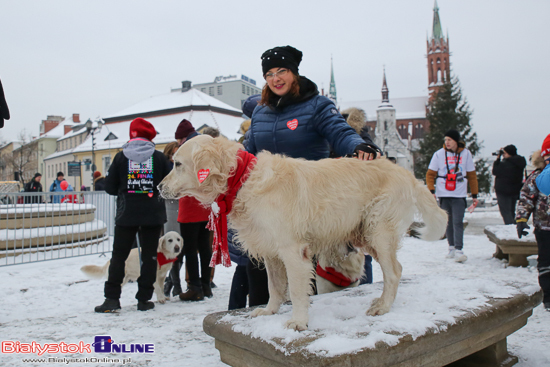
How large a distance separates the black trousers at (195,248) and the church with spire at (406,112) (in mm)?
73860

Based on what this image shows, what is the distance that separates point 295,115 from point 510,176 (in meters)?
7.66

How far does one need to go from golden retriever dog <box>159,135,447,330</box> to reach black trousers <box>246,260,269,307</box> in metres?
0.57

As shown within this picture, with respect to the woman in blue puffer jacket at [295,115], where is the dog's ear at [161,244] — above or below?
below

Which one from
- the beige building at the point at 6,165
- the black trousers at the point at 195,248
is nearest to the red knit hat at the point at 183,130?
the black trousers at the point at 195,248

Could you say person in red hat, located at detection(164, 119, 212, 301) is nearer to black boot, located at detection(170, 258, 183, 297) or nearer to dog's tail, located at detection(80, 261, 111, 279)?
black boot, located at detection(170, 258, 183, 297)

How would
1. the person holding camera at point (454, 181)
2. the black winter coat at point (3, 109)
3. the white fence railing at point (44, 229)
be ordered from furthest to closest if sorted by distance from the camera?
the white fence railing at point (44, 229) < the person holding camera at point (454, 181) < the black winter coat at point (3, 109)

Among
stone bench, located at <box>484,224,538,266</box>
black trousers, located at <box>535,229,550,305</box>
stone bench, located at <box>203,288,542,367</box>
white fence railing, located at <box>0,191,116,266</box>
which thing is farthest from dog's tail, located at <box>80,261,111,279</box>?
stone bench, located at <box>484,224,538,266</box>

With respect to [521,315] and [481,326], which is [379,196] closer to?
[481,326]

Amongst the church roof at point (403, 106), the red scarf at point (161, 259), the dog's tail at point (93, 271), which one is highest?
the church roof at point (403, 106)

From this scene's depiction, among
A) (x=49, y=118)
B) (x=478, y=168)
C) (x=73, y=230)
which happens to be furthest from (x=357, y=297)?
(x=49, y=118)

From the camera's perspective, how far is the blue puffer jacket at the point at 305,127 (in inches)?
112

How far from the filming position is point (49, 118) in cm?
7775

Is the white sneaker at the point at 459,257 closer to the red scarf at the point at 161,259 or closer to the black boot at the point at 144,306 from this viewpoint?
the red scarf at the point at 161,259

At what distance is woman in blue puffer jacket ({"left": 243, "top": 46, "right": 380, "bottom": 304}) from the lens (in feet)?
9.43
